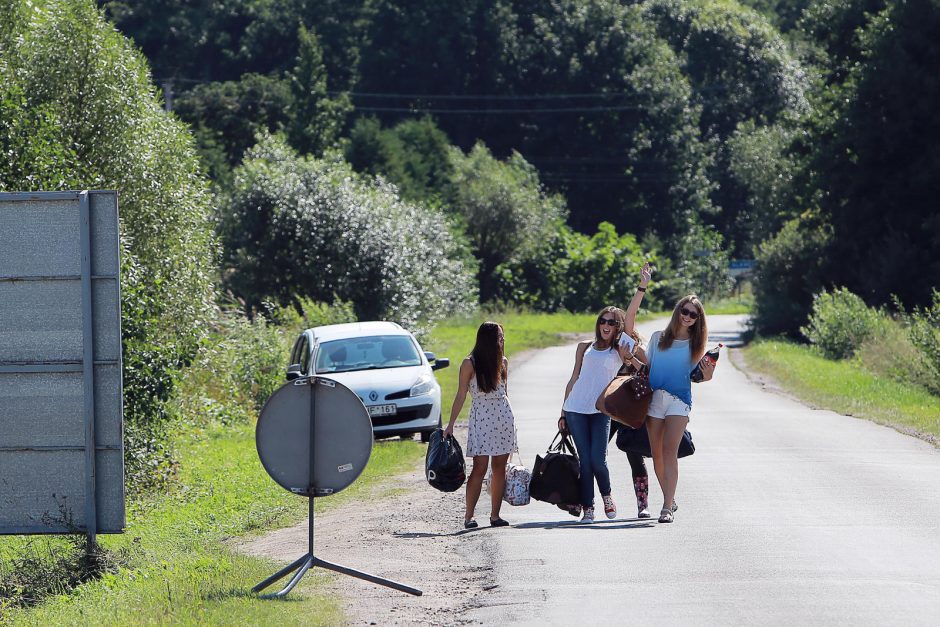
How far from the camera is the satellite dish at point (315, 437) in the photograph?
8477 millimetres

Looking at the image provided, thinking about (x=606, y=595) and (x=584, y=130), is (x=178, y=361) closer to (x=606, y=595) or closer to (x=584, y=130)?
(x=606, y=595)

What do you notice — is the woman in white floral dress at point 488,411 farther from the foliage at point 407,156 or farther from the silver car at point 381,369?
the foliage at point 407,156

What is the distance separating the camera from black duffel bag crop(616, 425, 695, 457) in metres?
11.4

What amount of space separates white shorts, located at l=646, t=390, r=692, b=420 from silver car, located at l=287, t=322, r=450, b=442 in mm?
7652

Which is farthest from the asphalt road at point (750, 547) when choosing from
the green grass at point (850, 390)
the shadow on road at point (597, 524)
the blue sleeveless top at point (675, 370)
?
the green grass at point (850, 390)

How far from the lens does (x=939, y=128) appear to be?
1619 inches

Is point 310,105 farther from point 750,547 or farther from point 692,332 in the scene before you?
point 750,547

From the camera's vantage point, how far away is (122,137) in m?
20.0

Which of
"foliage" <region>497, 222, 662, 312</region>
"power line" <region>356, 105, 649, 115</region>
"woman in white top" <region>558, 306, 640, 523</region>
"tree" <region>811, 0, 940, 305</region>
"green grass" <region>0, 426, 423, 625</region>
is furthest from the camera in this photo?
"power line" <region>356, 105, 649, 115</region>

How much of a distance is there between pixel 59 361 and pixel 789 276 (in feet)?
136

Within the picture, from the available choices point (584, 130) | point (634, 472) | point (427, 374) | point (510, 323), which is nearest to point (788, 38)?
point (584, 130)

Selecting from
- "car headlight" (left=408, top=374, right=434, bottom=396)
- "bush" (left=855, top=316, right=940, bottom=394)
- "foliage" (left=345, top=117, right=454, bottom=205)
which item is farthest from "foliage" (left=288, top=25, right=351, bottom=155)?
"car headlight" (left=408, top=374, right=434, bottom=396)

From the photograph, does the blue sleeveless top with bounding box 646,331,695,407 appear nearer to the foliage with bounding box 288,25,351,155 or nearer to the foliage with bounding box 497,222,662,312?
the foliage with bounding box 497,222,662,312

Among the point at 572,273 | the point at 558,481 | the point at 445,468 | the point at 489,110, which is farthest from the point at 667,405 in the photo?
the point at 489,110
